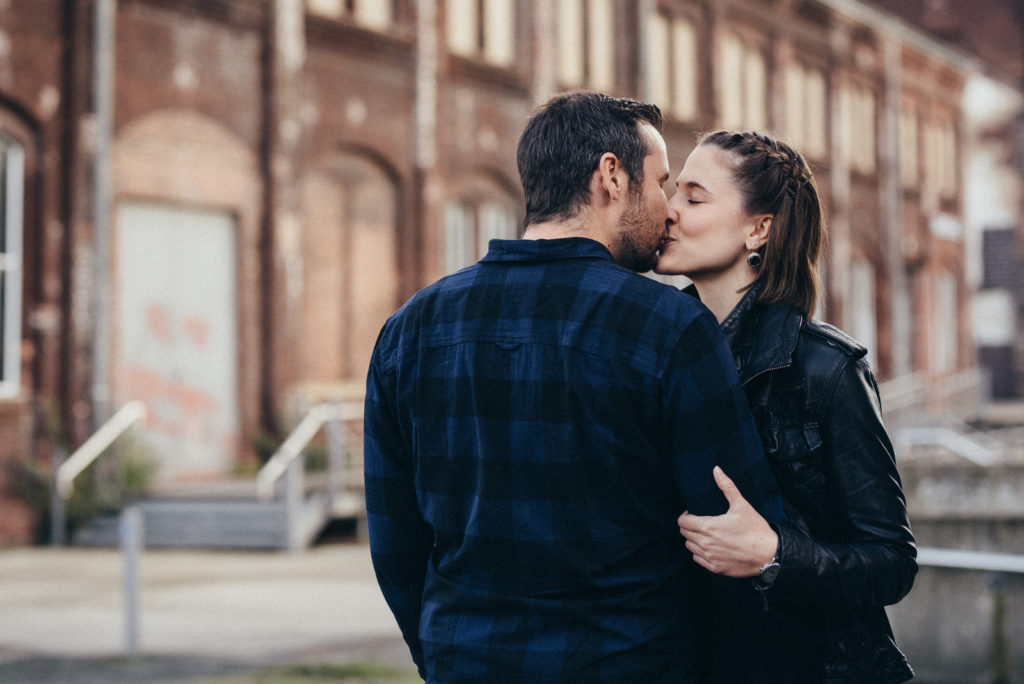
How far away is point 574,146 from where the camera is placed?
7.40ft

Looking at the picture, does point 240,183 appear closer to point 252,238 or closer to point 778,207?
point 252,238

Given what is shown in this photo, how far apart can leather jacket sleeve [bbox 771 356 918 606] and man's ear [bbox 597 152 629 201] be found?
0.53 m

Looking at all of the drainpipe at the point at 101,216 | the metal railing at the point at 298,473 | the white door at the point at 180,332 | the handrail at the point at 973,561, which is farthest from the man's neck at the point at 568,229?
the white door at the point at 180,332

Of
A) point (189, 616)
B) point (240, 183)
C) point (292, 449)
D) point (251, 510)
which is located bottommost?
point (189, 616)

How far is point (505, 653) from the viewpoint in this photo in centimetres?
214

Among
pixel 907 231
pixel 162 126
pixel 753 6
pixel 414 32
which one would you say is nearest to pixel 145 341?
pixel 162 126

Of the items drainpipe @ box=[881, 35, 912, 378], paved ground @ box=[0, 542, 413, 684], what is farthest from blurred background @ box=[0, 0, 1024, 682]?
drainpipe @ box=[881, 35, 912, 378]

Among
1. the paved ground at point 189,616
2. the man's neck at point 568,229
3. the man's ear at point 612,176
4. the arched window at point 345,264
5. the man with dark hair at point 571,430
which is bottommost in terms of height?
the paved ground at point 189,616

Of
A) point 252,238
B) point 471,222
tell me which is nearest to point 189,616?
point 252,238

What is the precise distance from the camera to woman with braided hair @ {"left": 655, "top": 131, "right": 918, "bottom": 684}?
2227mm

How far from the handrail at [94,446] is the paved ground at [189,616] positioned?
37.2 inches

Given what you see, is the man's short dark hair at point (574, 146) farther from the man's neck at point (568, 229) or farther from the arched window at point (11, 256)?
the arched window at point (11, 256)

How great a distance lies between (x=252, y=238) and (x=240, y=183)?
671 millimetres

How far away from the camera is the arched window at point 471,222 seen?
1839 cm
